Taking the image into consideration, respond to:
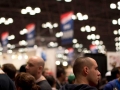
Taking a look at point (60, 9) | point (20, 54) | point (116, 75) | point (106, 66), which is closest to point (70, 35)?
point (20, 54)

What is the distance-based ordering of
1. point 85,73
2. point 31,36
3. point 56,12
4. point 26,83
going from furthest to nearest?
1. point 56,12
2. point 31,36
3. point 26,83
4. point 85,73

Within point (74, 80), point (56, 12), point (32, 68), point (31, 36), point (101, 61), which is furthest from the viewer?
point (56, 12)

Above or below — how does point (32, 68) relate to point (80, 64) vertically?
below

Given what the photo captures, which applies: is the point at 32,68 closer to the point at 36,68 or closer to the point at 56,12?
the point at 36,68

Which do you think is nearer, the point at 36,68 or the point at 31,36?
the point at 36,68

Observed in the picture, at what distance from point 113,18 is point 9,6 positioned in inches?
355

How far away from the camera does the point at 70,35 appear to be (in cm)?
1335

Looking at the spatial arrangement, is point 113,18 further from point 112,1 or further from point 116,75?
point 116,75

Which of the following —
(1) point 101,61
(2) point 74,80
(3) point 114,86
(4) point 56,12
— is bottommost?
(1) point 101,61

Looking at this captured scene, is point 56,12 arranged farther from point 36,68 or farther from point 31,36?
point 36,68

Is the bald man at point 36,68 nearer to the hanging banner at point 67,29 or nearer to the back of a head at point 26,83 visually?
the back of a head at point 26,83

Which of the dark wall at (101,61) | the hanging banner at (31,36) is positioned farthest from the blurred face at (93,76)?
the hanging banner at (31,36)

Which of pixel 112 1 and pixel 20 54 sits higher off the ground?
pixel 112 1

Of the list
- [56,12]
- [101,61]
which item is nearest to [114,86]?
[101,61]
